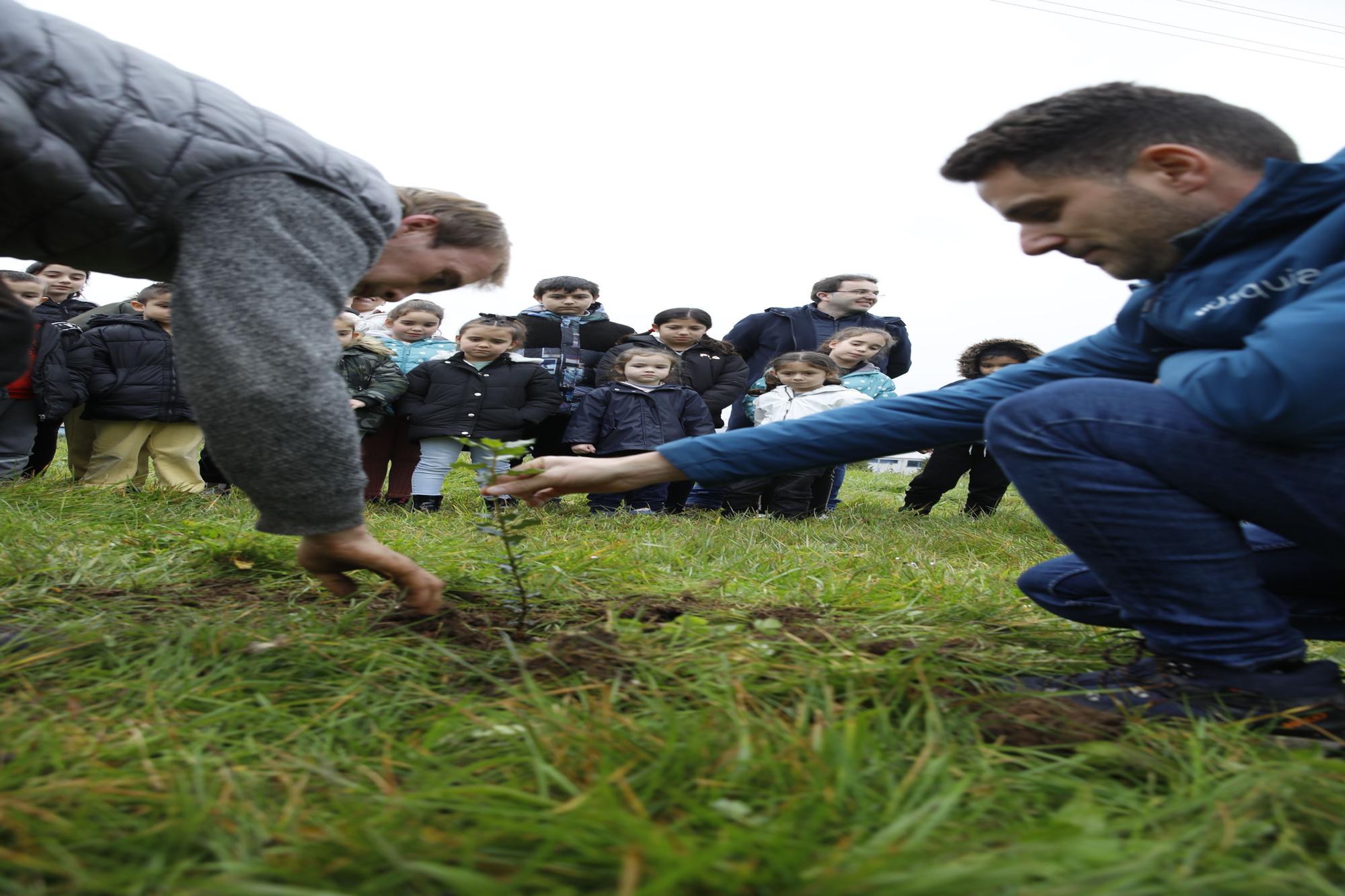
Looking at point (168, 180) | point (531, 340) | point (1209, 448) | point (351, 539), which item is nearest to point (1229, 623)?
point (1209, 448)

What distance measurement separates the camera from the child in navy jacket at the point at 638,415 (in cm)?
616

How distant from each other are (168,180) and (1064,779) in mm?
1802

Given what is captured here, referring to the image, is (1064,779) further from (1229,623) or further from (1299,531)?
(1299,531)

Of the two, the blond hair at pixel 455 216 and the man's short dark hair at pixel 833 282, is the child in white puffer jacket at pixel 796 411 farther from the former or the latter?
the blond hair at pixel 455 216

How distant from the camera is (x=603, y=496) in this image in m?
6.09

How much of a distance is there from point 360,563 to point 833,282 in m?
6.13

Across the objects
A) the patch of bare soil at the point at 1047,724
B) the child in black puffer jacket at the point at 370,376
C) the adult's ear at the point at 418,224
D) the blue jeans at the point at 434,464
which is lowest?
the blue jeans at the point at 434,464

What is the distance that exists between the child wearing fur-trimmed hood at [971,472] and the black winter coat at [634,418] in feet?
5.81

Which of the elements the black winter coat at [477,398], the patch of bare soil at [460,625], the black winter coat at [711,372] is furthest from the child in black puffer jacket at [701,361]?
the patch of bare soil at [460,625]

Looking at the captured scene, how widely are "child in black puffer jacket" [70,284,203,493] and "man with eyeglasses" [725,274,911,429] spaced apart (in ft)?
13.1

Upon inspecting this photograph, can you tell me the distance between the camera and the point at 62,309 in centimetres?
640

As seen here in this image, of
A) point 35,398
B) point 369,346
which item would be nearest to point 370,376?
point 369,346

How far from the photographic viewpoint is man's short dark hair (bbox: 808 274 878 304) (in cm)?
725

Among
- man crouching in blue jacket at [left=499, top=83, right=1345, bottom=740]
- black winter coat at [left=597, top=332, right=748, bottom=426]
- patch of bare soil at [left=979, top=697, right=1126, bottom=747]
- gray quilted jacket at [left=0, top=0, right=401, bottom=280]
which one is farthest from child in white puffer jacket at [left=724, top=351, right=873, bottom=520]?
gray quilted jacket at [left=0, top=0, right=401, bottom=280]
